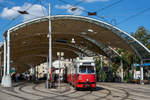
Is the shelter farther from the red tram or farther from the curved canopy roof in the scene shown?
the red tram

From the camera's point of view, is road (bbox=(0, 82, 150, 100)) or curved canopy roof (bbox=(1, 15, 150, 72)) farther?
curved canopy roof (bbox=(1, 15, 150, 72))

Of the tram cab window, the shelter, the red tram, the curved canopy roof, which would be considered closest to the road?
the red tram

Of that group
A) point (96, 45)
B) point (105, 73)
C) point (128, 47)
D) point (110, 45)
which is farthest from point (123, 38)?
point (105, 73)

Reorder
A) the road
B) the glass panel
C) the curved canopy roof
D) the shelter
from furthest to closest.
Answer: the curved canopy roof, the shelter, the glass panel, the road

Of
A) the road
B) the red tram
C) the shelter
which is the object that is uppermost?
the shelter

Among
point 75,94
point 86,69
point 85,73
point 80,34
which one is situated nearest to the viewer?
point 75,94

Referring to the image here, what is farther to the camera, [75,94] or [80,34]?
[80,34]

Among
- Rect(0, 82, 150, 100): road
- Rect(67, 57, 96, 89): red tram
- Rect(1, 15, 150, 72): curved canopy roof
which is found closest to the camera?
Rect(0, 82, 150, 100): road

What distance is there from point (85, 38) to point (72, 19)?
1267cm

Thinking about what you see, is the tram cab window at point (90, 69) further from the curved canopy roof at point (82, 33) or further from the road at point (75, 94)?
the curved canopy roof at point (82, 33)

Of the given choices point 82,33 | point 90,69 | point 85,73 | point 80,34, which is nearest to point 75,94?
point 85,73

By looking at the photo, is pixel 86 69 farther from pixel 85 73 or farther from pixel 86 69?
pixel 85 73

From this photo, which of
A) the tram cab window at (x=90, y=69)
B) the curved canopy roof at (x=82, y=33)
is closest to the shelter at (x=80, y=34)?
the curved canopy roof at (x=82, y=33)

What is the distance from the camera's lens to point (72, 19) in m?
34.7
